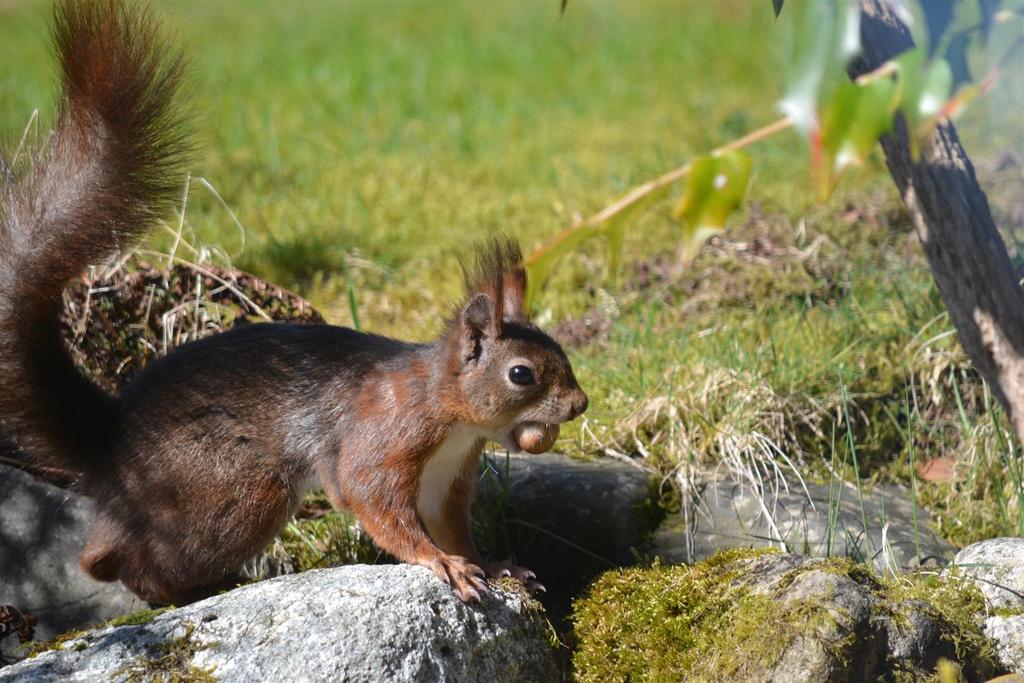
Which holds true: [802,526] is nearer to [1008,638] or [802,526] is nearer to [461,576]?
[1008,638]

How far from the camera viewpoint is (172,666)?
84.2 inches

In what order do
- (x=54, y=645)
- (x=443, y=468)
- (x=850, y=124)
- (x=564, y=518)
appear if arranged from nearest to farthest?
(x=850, y=124) < (x=54, y=645) < (x=443, y=468) < (x=564, y=518)

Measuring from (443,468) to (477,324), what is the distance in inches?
14.0

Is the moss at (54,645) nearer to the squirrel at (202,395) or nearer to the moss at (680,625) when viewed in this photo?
the squirrel at (202,395)

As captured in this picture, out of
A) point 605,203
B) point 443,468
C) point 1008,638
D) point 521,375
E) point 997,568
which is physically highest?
point 605,203

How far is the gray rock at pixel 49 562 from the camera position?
282 centimetres

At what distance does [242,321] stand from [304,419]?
884 mm

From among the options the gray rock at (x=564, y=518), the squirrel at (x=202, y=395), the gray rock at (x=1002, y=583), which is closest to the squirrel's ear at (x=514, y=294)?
the squirrel at (x=202, y=395)

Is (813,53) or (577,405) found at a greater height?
(813,53)

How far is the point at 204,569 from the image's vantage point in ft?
8.53

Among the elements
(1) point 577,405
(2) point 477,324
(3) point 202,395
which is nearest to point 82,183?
(3) point 202,395

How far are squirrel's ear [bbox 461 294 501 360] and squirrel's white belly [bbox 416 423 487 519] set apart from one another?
6.6 inches

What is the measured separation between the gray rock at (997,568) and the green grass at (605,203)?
0.52 ft

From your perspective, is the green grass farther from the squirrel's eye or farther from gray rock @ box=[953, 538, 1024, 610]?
the squirrel's eye
